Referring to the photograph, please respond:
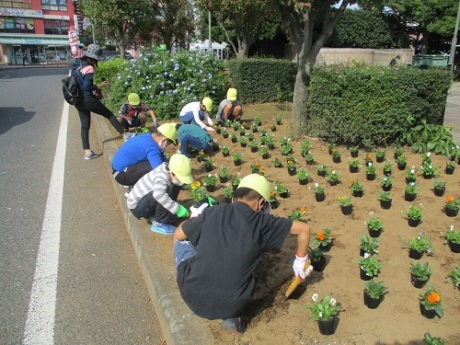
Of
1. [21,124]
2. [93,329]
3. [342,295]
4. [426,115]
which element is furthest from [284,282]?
[21,124]

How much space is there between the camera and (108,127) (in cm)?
866

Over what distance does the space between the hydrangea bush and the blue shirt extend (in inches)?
196

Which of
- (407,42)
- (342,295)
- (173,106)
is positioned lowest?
(342,295)

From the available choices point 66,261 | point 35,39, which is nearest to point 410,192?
point 66,261

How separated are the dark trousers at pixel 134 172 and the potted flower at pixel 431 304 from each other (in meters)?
3.03

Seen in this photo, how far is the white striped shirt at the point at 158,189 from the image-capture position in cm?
349

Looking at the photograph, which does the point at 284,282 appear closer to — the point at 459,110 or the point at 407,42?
the point at 459,110

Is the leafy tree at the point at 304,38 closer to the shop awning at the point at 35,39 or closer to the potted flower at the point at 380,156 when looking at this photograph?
the potted flower at the point at 380,156

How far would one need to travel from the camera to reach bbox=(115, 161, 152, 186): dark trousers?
14.5 ft

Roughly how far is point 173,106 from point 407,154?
18.1 feet

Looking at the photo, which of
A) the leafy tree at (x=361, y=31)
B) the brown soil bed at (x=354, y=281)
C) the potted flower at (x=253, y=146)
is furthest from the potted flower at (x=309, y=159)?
the leafy tree at (x=361, y=31)

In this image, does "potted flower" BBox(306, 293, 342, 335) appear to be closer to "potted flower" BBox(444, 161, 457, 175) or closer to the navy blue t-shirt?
the navy blue t-shirt

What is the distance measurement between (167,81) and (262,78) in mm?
3479

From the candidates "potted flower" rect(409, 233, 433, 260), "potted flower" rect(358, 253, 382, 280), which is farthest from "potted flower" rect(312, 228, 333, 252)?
"potted flower" rect(409, 233, 433, 260)
